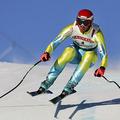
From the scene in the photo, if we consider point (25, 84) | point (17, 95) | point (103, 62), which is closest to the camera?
point (103, 62)

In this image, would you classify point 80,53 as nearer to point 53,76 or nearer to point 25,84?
point 53,76

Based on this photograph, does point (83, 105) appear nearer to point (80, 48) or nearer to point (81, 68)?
point (81, 68)

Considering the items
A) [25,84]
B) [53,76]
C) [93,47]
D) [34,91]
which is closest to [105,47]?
[93,47]

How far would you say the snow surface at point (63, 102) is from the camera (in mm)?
12312

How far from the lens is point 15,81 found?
15.4 m

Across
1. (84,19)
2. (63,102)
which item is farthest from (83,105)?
(84,19)

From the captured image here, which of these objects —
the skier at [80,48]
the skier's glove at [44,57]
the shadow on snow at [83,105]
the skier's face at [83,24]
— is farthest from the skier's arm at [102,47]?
the shadow on snow at [83,105]

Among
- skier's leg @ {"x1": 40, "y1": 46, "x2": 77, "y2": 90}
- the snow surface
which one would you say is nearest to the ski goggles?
skier's leg @ {"x1": 40, "y1": 46, "x2": 77, "y2": 90}

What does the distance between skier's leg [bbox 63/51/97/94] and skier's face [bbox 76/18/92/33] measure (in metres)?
0.46

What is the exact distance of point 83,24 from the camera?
12328 millimetres

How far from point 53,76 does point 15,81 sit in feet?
9.34

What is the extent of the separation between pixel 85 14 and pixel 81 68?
3.31 ft

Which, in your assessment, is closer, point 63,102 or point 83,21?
point 83,21

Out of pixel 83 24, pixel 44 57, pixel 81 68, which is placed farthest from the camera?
pixel 81 68
